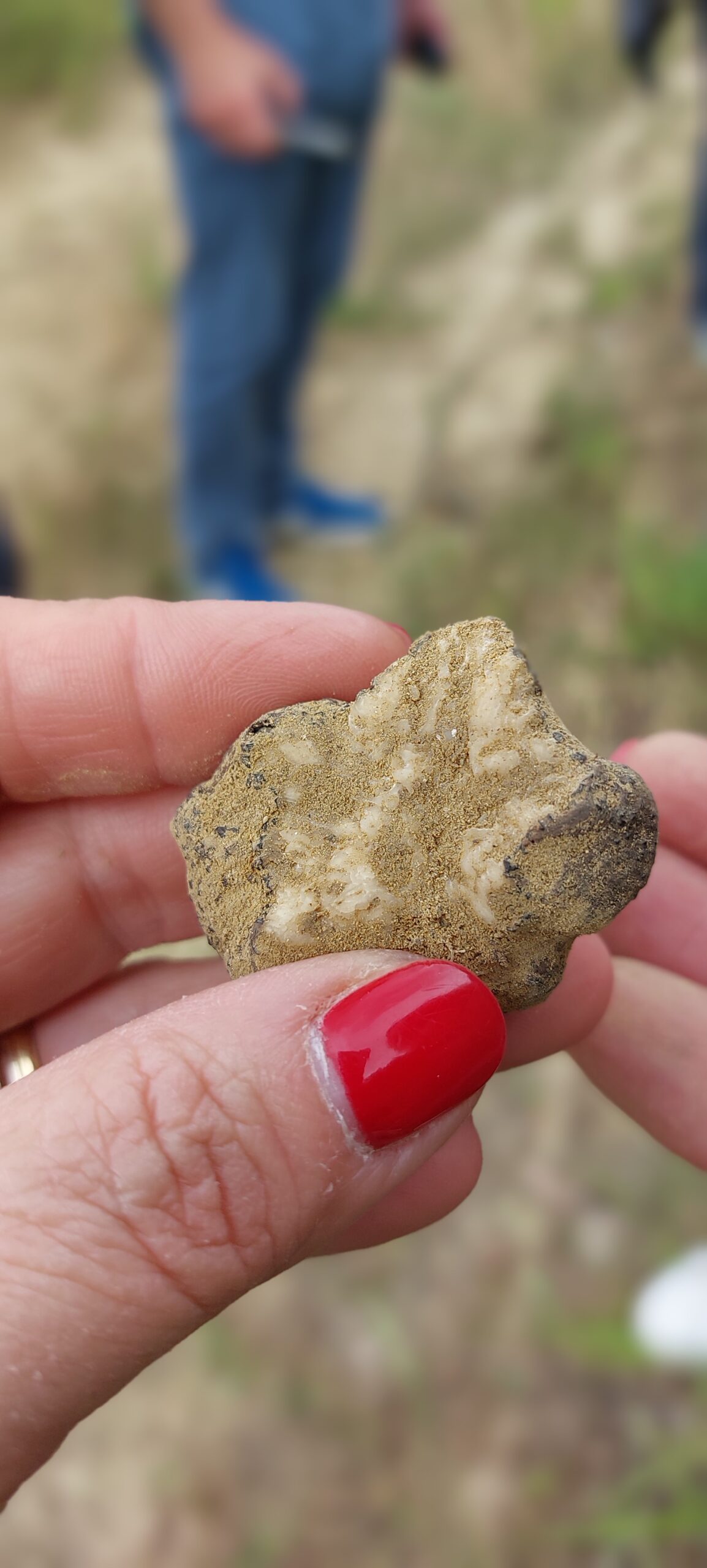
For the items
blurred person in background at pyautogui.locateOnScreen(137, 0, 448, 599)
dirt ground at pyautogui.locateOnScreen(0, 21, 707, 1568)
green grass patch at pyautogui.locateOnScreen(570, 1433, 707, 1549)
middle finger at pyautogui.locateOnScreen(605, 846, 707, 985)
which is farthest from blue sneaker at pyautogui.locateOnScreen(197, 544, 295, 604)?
green grass patch at pyautogui.locateOnScreen(570, 1433, 707, 1549)

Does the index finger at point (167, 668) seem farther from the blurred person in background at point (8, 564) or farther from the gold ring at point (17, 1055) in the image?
the blurred person in background at point (8, 564)

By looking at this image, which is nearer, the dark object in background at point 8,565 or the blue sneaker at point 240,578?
the dark object in background at point 8,565

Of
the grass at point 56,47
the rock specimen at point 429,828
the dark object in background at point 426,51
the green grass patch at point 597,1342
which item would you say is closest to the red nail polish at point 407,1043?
the rock specimen at point 429,828

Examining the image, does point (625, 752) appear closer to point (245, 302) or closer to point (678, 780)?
point (678, 780)

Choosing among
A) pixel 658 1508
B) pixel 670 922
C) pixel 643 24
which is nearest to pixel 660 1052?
pixel 670 922

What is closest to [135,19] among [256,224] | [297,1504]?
[256,224]

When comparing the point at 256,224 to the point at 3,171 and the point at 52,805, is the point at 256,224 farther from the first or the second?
the point at 3,171

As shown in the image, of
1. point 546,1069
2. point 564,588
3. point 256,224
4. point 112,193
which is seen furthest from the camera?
point 112,193
